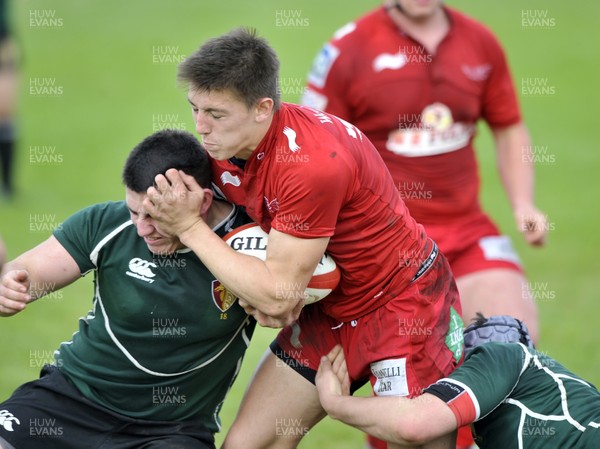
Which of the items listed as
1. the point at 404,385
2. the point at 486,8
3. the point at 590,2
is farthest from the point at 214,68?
the point at 590,2

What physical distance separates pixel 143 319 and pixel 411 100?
273cm

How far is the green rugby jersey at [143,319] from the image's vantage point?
486 centimetres

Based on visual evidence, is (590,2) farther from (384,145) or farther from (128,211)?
(128,211)

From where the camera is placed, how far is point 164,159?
4.62 m

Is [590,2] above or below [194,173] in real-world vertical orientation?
below

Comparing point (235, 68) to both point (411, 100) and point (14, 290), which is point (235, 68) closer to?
point (14, 290)

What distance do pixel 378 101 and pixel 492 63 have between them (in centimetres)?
85

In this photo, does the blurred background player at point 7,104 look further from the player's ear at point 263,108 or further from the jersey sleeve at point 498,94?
the player's ear at point 263,108

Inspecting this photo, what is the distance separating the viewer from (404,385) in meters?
4.78

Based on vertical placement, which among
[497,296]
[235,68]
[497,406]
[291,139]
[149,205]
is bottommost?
[497,296]

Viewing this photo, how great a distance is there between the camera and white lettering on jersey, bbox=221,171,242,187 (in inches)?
186

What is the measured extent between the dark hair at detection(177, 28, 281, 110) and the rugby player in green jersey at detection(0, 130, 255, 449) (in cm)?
44

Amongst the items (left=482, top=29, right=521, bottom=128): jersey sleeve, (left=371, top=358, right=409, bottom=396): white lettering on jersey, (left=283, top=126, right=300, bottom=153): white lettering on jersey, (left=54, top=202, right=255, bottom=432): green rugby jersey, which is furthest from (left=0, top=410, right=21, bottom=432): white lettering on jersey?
(left=482, top=29, right=521, bottom=128): jersey sleeve

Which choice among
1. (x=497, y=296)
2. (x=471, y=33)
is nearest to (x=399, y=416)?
(x=497, y=296)
